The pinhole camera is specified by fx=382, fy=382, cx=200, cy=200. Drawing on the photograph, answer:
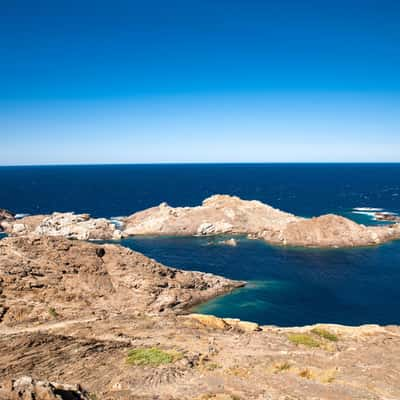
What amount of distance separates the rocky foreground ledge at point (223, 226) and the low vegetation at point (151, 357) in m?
72.9

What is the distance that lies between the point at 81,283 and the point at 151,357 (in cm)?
2313

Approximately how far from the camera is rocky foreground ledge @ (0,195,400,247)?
10100 centimetres

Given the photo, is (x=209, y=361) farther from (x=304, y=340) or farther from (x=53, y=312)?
(x=53, y=312)

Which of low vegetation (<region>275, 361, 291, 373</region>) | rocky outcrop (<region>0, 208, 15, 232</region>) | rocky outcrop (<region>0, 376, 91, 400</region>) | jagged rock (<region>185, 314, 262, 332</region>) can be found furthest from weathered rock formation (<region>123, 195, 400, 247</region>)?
→ rocky outcrop (<region>0, 376, 91, 400</region>)

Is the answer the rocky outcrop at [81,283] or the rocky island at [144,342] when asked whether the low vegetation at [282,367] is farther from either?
the rocky outcrop at [81,283]

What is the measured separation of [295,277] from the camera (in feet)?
236

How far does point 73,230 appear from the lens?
109 m

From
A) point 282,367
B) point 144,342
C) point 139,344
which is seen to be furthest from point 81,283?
point 282,367

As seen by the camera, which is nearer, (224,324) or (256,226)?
(224,324)

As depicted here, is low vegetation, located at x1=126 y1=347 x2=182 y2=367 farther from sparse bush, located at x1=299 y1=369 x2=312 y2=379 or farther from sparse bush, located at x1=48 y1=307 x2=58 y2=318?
sparse bush, located at x1=48 y1=307 x2=58 y2=318

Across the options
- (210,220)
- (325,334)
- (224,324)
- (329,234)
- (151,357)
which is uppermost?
(151,357)

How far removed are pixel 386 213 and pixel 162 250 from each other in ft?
298

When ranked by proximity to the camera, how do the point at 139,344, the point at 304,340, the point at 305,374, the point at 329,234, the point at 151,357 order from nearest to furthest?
the point at 305,374, the point at 151,357, the point at 139,344, the point at 304,340, the point at 329,234

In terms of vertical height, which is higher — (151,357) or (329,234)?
(151,357)
